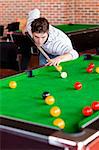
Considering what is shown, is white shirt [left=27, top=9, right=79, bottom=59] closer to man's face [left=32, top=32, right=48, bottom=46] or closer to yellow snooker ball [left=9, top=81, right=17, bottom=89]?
man's face [left=32, top=32, right=48, bottom=46]

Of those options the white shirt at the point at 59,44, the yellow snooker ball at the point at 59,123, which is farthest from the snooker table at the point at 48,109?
the white shirt at the point at 59,44

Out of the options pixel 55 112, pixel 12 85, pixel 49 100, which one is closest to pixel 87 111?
pixel 55 112

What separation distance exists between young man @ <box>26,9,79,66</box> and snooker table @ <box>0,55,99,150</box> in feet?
0.78

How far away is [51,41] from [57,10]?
4.29 m

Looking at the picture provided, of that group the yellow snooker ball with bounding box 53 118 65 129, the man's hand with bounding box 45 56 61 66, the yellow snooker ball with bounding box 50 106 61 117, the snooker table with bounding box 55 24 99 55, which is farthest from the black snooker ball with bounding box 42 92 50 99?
the snooker table with bounding box 55 24 99 55

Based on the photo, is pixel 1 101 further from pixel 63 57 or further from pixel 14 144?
pixel 63 57

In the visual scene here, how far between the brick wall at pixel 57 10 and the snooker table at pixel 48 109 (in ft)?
14.1

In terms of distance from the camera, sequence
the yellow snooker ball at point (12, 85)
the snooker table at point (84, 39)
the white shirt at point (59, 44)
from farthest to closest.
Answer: the snooker table at point (84, 39) < the white shirt at point (59, 44) < the yellow snooker ball at point (12, 85)

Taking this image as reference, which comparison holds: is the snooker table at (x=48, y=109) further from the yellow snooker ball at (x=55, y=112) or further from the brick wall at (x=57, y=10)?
the brick wall at (x=57, y=10)

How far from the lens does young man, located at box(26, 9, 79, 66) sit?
3.10 metres

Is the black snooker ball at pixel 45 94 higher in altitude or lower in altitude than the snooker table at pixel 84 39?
higher

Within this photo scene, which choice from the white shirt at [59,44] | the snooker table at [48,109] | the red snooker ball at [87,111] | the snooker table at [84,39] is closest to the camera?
the snooker table at [48,109]

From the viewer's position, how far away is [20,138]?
64.3 inches

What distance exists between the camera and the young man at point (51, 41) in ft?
10.2
